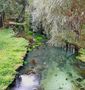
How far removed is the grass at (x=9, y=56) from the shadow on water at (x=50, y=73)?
0.69 meters

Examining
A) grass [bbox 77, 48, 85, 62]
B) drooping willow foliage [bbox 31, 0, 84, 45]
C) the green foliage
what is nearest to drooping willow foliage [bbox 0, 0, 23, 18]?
drooping willow foliage [bbox 31, 0, 84, 45]

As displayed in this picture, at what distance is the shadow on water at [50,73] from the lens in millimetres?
21167

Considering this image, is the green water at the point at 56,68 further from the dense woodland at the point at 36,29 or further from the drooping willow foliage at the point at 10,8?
the drooping willow foliage at the point at 10,8

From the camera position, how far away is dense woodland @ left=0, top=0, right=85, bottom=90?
22.0 metres

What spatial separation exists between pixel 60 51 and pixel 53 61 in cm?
389

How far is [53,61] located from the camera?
28250 mm

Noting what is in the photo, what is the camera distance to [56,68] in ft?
84.8

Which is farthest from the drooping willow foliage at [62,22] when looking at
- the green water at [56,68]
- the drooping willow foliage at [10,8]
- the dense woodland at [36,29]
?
the drooping willow foliage at [10,8]

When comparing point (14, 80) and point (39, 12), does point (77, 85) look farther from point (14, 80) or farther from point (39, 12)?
point (39, 12)

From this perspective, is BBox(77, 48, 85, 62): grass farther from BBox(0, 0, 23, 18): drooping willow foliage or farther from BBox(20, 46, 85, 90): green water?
BBox(0, 0, 23, 18): drooping willow foliage

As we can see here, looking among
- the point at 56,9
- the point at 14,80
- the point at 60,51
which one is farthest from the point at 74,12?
the point at 60,51

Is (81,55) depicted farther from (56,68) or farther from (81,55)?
(56,68)

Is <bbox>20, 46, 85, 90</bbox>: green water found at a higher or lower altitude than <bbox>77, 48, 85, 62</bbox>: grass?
lower

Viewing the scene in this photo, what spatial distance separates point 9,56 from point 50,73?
5.08 m
